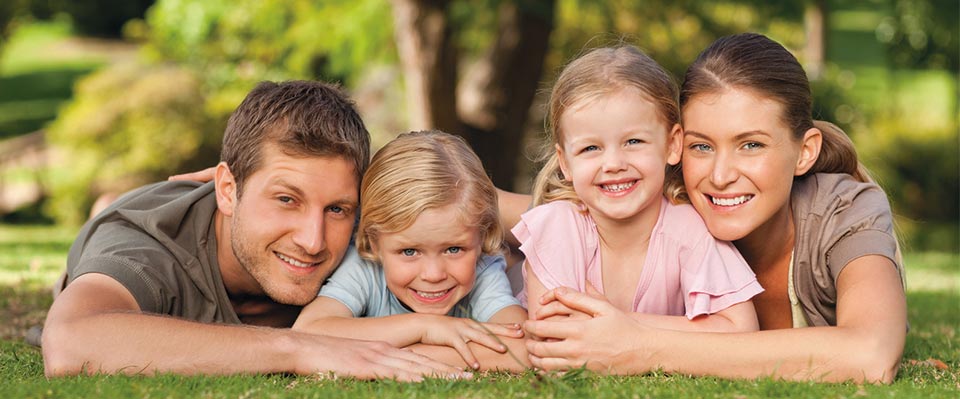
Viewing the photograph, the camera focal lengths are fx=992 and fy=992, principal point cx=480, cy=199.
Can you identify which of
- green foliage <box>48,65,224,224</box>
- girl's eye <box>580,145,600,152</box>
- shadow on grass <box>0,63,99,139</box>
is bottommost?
shadow on grass <box>0,63,99,139</box>

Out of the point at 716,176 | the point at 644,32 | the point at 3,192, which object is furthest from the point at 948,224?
the point at 3,192

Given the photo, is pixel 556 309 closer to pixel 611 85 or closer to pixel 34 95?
pixel 611 85

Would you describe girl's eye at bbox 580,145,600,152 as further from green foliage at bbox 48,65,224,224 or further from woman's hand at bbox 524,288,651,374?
green foliage at bbox 48,65,224,224

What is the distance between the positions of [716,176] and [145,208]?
2.82 m

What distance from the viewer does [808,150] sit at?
4.39 m

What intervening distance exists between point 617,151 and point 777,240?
3.54ft

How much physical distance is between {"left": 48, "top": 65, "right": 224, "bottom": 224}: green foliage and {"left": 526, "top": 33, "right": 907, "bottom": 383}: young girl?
11597 millimetres

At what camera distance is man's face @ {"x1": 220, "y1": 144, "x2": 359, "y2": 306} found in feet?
14.1

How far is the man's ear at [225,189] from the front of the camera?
4594 millimetres

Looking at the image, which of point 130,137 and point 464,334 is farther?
point 130,137

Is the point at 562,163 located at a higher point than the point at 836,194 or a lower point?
higher

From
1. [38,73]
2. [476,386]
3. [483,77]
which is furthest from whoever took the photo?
[38,73]

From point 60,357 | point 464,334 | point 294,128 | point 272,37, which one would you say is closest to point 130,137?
point 272,37

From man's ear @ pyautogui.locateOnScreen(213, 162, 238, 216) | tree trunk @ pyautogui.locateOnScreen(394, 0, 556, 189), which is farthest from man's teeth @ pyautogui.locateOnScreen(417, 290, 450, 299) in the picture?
tree trunk @ pyautogui.locateOnScreen(394, 0, 556, 189)
